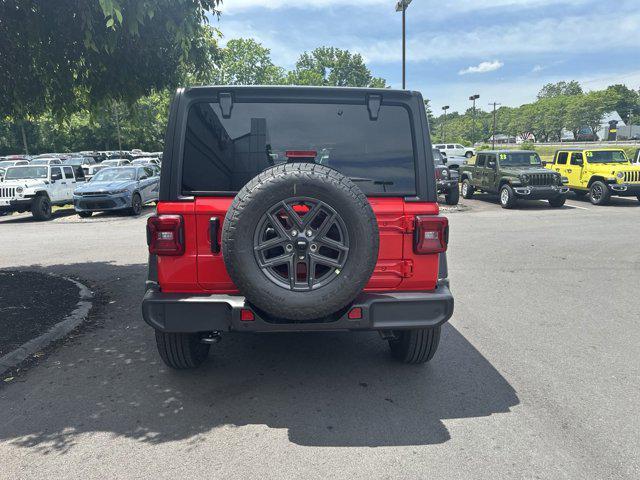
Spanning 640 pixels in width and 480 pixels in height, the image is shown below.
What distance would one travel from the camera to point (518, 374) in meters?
3.98

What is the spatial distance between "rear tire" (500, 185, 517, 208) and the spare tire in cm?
1413

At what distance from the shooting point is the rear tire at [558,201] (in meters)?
15.9

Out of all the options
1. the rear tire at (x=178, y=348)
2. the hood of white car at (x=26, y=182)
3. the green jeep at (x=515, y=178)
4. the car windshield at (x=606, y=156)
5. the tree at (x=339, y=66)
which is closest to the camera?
the rear tire at (x=178, y=348)

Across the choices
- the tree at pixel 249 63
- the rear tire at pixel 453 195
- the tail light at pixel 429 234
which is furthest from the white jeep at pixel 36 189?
the tree at pixel 249 63

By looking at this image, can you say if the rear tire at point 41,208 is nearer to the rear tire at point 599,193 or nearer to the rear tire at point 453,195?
the rear tire at point 453,195

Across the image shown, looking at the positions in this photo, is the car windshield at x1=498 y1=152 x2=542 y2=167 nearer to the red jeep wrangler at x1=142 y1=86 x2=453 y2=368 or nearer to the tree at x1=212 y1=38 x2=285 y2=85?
the red jeep wrangler at x1=142 y1=86 x2=453 y2=368

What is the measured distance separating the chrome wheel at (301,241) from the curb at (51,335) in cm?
260

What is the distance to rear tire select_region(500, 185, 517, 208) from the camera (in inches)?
624

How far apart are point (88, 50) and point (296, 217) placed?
3.64 metres

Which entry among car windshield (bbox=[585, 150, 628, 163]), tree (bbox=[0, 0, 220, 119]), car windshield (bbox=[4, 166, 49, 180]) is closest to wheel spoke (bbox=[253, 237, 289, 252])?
tree (bbox=[0, 0, 220, 119])

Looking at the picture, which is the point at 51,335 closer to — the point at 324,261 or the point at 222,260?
the point at 222,260

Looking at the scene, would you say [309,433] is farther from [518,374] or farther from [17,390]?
[17,390]

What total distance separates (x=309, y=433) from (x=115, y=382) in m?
1.71

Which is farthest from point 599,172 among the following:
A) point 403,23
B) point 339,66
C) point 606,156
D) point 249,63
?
point 339,66
